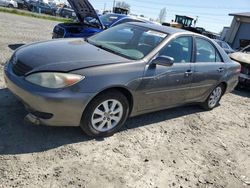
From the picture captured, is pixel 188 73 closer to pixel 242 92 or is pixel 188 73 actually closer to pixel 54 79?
pixel 54 79

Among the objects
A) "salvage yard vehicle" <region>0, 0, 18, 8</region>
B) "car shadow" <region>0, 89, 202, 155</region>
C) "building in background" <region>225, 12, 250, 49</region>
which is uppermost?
"car shadow" <region>0, 89, 202, 155</region>

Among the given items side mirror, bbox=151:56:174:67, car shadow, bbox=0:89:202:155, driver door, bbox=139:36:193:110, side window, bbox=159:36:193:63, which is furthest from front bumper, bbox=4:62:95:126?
side window, bbox=159:36:193:63

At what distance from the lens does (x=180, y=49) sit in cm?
455

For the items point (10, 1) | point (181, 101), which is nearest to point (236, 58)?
point (181, 101)

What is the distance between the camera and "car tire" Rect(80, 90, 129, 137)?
3.51 m

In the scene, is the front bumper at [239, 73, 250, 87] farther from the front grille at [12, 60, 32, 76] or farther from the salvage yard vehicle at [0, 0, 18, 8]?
the salvage yard vehicle at [0, 0, 18, 8]

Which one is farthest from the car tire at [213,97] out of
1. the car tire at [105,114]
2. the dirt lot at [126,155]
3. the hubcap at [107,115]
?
the hubcap at [107,115]

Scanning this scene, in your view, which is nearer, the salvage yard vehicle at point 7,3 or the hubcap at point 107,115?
the hubcap at point 107,115

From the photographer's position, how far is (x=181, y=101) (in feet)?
15.9

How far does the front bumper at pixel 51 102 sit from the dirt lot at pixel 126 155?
1.15 ft

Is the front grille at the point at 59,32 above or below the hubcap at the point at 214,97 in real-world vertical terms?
above

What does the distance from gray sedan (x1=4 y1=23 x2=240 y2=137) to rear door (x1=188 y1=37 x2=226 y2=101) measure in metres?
0.02

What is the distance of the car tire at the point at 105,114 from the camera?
3.51m

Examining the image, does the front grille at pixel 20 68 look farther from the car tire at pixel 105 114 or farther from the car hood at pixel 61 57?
the car tire at pixel 105 114
